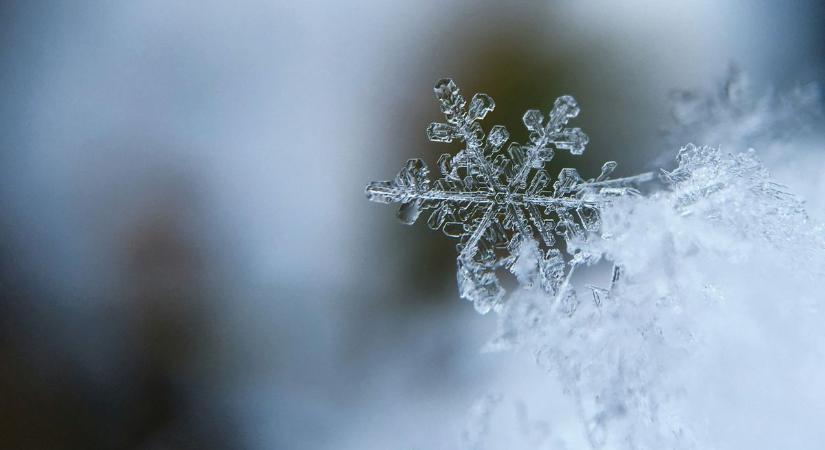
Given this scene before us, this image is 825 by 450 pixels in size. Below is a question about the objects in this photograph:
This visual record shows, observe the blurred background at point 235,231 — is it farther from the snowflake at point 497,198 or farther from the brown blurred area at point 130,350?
the snowflake at point 497,198

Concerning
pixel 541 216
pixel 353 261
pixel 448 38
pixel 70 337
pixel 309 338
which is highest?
pixel 448 38

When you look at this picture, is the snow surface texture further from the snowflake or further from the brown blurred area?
the brown blurred area

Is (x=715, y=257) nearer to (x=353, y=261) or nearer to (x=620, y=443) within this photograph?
(x=620, y=443)

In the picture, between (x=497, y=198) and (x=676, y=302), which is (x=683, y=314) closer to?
(x=676, y=302)

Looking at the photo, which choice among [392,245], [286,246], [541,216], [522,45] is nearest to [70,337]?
[286,246]

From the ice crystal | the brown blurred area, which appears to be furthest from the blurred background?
the ice crystal

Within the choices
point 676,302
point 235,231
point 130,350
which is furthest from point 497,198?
point 130,350
